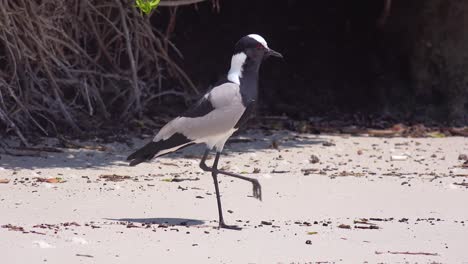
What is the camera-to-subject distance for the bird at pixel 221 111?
22.5 feet

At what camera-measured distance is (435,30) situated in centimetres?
1220

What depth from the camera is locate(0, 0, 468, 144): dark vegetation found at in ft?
32.9

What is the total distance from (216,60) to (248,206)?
5616mm

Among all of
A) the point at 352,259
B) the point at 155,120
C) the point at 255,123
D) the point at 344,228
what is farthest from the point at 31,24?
the point at 352,259

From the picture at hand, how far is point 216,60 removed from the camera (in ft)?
41.8

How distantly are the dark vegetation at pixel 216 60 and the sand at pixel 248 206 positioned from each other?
29.1 inches

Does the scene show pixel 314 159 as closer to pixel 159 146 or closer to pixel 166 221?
pixel 159 146

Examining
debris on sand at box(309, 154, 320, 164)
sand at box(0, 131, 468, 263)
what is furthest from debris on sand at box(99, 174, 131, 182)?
debris on sand at box(309, 154, 320, 164)

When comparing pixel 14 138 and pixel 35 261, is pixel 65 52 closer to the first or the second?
pixel 14 138

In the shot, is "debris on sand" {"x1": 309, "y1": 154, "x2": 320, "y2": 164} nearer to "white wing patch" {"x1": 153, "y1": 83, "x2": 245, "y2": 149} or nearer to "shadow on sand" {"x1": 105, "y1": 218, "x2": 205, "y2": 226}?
"white wing patch" {"x1": 153, "y1": 83, "x2": 245, "y2": 149}

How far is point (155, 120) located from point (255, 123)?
1.01 metres

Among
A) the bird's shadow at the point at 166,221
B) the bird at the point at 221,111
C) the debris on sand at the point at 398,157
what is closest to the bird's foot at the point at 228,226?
the bird's shadow at the point at 166,221

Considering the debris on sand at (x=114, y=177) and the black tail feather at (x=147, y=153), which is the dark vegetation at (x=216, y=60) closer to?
the debris on sand at (x=114, y=177)

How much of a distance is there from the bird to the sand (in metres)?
0.44
